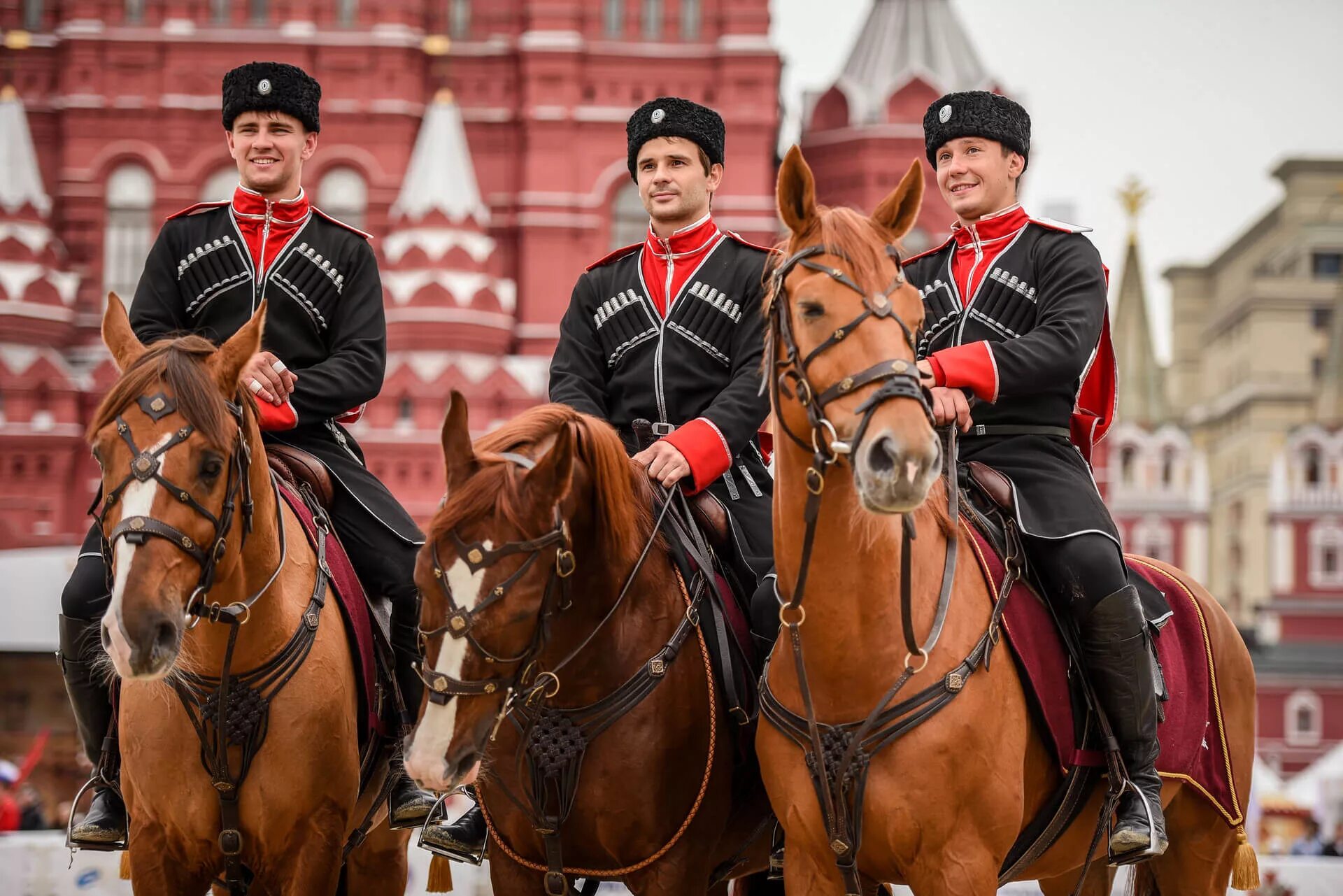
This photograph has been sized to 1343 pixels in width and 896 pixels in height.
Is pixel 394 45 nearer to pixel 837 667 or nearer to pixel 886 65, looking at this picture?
pixel 886 65

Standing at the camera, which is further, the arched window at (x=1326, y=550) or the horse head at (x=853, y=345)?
the arched window at (x=1326, y=550)

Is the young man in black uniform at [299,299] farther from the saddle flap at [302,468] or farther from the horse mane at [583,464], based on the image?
the horse mane at [583,464]

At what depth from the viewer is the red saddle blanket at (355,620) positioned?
16.6 ft

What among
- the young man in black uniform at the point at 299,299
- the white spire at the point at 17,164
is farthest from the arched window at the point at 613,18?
the young man in black uniform at the point at 299,299

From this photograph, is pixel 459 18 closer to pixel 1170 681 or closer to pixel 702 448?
pixel 702 448

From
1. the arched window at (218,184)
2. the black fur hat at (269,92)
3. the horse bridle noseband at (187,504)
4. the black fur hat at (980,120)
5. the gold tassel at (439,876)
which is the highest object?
the arched window at (218,184)

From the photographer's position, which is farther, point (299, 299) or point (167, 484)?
point (299, 299)

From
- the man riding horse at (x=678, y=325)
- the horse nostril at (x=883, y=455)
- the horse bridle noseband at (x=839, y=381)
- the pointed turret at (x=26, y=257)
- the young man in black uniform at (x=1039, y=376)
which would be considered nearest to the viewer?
the horse nostril at (x=883, y=455)

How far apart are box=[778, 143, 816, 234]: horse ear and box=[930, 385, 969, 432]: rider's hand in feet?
1.85

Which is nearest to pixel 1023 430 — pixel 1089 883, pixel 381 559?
pixel 1089 883

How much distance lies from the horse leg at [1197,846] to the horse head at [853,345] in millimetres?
2343

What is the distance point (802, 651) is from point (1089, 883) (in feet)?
8.51

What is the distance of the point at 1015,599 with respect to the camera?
4.54 metres

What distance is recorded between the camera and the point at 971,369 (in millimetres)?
4336
